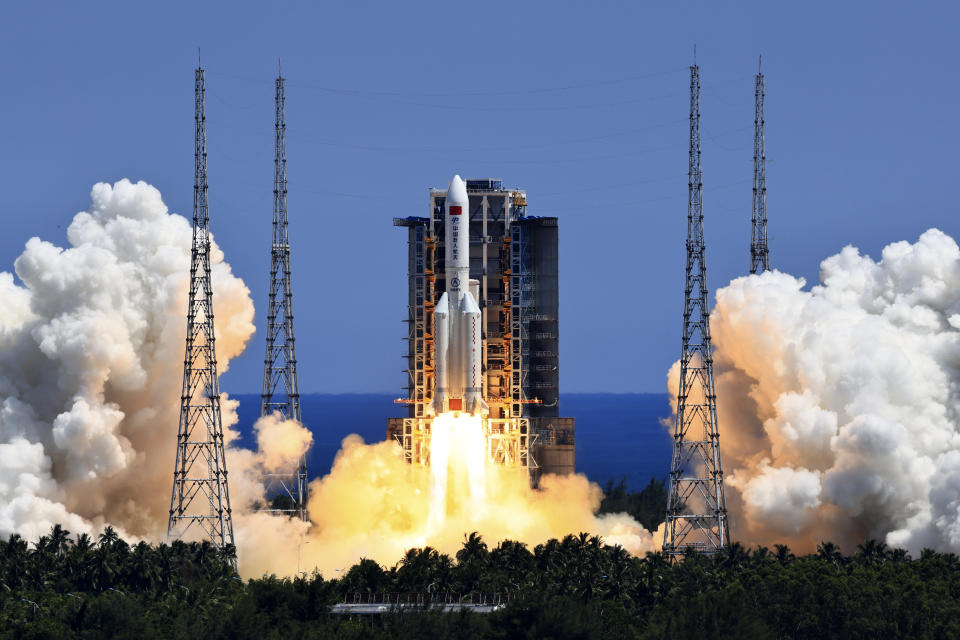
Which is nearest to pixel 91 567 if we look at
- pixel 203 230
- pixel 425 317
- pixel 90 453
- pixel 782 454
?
pixel 90 453

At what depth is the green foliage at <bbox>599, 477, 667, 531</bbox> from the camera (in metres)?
150

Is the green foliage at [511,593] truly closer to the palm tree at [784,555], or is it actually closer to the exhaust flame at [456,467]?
the palm tree at [784,555]

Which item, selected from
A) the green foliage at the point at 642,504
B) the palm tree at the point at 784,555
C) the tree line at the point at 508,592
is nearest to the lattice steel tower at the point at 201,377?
the tree line at the point at 508,592

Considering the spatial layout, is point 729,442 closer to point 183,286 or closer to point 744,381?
point 744,381

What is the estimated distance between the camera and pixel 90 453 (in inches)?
4584

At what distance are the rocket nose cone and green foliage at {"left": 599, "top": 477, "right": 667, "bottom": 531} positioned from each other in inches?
1454

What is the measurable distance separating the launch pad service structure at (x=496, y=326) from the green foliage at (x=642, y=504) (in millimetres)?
21636

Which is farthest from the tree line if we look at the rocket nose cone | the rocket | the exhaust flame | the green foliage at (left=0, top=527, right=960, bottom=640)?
the rocket nose cone

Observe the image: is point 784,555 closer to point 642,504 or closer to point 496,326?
point 496,326

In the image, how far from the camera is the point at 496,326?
411 feet

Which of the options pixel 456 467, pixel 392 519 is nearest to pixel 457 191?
pixel 456 467

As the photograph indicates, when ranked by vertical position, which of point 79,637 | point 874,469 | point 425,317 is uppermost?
point 425,317

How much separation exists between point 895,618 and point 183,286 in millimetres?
46547

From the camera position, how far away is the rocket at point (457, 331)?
117500mm
